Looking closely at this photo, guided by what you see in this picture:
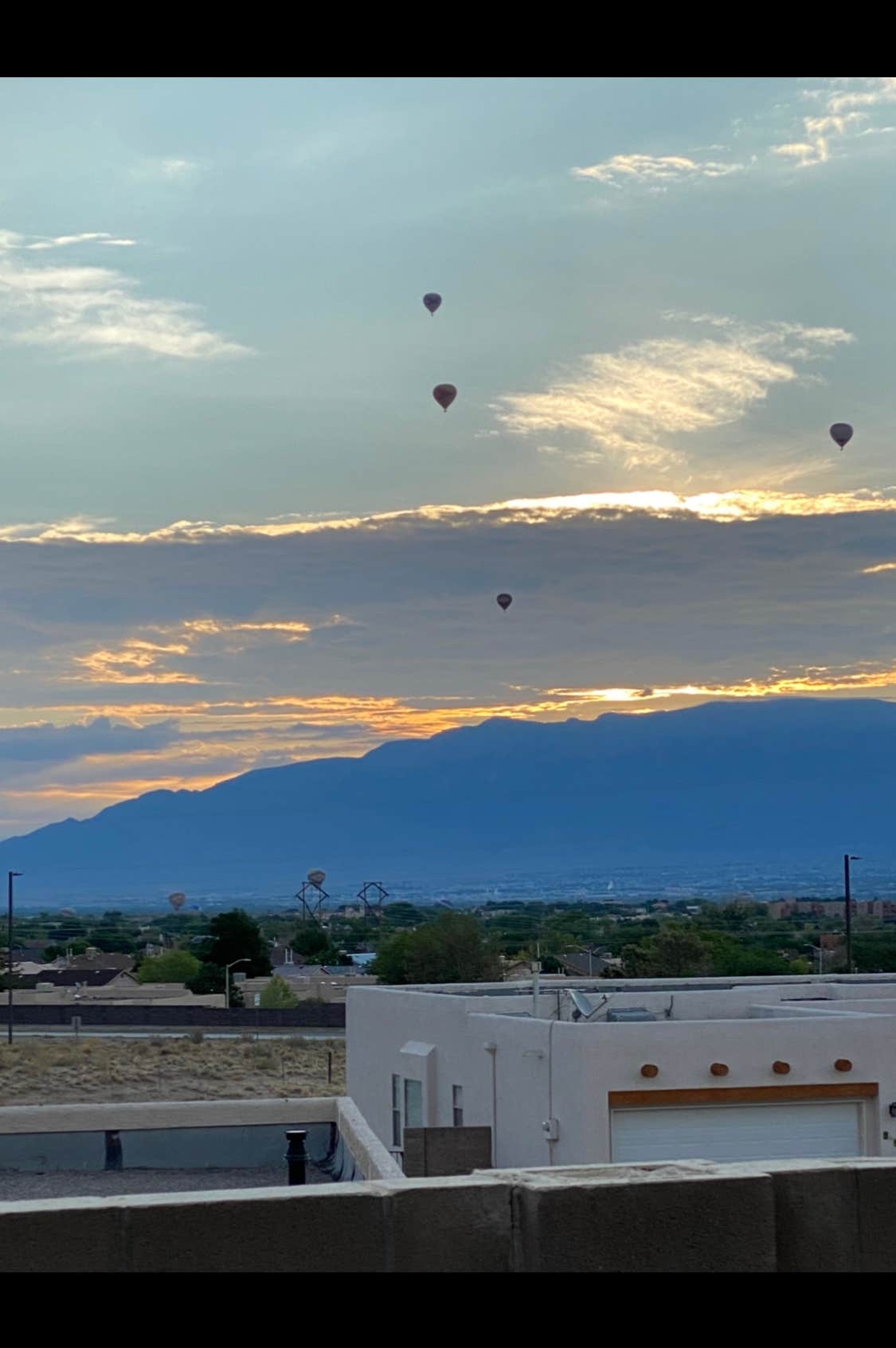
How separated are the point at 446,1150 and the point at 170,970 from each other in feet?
323

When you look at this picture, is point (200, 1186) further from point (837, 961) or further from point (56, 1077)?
point (837, 961)

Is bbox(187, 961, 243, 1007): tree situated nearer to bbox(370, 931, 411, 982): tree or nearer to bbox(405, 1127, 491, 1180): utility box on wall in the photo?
bbox(370, 931, 411, 982): tree

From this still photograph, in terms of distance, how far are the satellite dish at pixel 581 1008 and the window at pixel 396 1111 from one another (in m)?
3.61

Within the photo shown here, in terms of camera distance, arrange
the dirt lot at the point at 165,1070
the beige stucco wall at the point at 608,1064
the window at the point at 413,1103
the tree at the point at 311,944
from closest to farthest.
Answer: the beige stucco wall at the point at 608,1064 → the window at the point at 413,1103 → the dirt lot at the point at 165,1070 → the tree at the point at 311,944

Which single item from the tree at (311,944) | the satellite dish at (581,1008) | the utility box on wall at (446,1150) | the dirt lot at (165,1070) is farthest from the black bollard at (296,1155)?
the tree at (311,944)

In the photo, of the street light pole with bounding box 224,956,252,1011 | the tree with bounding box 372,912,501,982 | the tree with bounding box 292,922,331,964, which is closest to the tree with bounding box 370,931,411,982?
the tree with bounding box 372,912,501,982

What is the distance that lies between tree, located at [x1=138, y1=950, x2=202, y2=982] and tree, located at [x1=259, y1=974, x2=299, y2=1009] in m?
20.5

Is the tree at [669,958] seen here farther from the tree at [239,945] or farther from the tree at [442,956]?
the tree at [239,945]

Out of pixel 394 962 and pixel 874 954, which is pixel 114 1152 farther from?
pixel 874 954

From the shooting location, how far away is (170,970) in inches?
4702

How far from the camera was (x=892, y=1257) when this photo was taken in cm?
571

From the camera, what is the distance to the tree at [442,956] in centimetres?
9562

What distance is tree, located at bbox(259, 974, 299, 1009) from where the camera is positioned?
93562 mm
